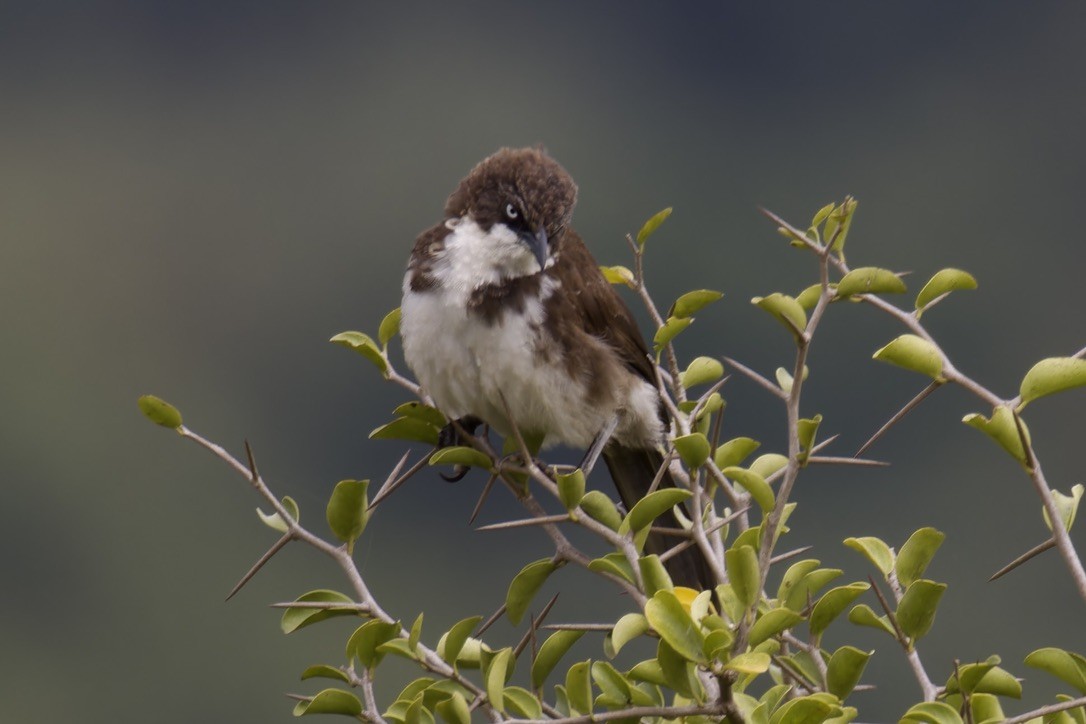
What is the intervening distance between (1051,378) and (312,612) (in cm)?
138

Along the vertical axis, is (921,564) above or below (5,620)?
above

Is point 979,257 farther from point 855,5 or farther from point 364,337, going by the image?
point 364,337

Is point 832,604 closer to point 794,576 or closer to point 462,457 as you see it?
point 794,576

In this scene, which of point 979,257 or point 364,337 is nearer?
point 364,337

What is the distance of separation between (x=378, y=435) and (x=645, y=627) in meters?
1.03

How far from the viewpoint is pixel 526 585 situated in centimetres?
340

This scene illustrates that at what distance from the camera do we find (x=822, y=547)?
34.4 metres

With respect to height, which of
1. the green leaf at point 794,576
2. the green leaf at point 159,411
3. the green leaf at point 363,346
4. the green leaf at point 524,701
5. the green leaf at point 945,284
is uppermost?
the green leaf at point 363,346

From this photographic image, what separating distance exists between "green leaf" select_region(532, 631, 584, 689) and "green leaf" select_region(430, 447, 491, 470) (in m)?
0.43

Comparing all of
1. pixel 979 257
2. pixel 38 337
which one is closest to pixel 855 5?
pixel 979 257

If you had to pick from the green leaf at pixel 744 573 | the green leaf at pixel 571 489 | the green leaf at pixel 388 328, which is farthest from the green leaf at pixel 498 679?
the green leaf at pixel 388 328

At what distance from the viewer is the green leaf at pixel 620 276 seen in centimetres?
409

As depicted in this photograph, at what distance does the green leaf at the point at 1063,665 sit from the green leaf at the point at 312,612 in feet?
3.90

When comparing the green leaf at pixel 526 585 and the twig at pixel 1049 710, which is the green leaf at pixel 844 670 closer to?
the twig at pixel 1049 710
